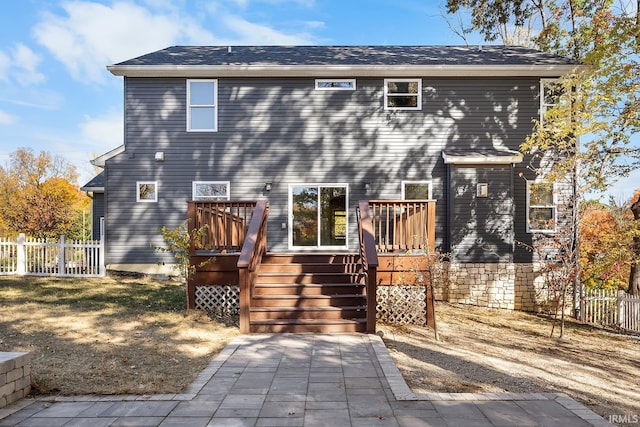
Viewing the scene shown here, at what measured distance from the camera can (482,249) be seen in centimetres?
1020

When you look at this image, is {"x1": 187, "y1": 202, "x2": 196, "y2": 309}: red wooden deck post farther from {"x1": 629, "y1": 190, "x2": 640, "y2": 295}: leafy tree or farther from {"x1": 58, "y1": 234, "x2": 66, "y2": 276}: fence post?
{"x1": 629, "y1": 190, "x2": 640, "y2": 295}: leafy tree

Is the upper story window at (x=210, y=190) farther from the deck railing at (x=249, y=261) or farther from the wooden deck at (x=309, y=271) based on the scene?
the deck railing at (x=249, y=261)

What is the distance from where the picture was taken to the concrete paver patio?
10.7 ft

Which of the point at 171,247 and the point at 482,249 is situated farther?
the point at 482,249

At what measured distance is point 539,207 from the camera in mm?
10516

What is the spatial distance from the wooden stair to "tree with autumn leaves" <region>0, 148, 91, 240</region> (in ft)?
41.6

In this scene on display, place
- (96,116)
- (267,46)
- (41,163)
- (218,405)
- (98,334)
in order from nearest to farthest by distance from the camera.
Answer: (218,405), (98,334), (267,46), (41,163), (96,116)

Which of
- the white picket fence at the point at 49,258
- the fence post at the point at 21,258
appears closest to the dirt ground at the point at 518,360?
the white picket fence at the point at 49,258

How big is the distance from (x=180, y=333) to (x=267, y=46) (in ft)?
33.0

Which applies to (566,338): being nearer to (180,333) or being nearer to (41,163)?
(180,333)

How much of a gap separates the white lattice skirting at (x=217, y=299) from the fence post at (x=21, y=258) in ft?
23.5

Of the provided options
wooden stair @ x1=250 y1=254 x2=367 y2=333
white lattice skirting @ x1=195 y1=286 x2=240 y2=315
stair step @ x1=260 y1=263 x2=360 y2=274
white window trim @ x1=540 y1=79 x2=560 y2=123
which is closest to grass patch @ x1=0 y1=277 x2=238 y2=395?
white lattice skirting @ x1=195 y1=286 x2=240 y2=315

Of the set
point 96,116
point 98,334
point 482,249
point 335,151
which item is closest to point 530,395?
point 98,334

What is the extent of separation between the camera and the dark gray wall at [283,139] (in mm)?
10711
